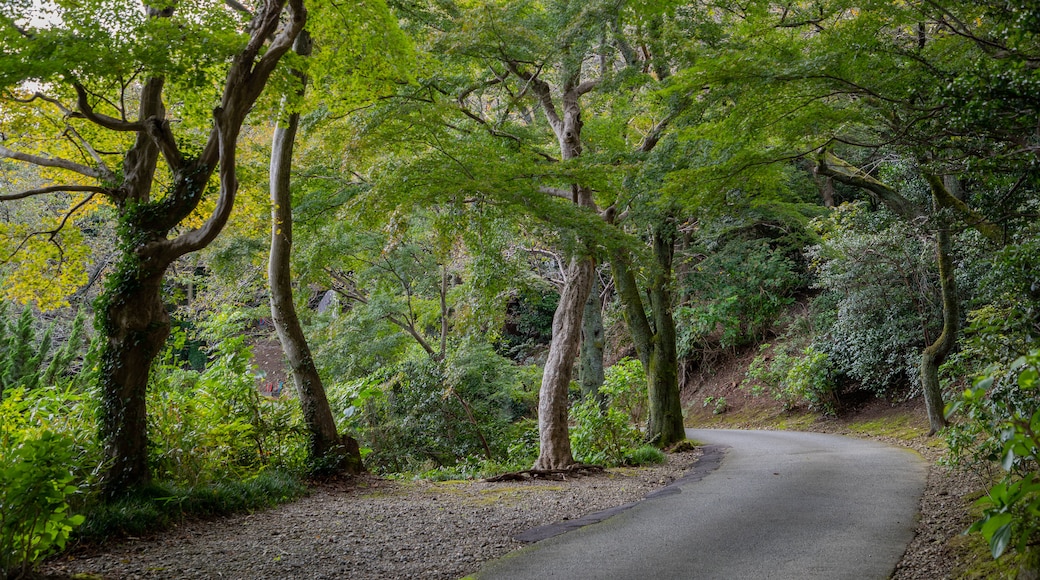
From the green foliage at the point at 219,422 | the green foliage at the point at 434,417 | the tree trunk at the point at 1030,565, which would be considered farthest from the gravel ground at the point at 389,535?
the green foliage at the point at 434,417

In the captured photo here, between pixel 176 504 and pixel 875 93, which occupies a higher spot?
pixel 875 93

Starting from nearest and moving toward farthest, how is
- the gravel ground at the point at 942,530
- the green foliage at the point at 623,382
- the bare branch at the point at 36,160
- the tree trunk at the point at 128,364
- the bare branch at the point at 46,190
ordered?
the gravel ground at the point at 942,530
the bare branch at the point at 46,190
the tree trunk at the point at 128,364
the bare branch at the point at 36,160
the green foliage at the point at 623,382

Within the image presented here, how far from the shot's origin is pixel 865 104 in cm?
740

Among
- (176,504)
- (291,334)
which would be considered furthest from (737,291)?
(176,504)

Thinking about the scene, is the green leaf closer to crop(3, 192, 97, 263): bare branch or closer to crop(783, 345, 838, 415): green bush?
crop(3, 192, 97, 263): bare branch

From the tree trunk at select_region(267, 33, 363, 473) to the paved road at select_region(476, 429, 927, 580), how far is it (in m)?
4.53

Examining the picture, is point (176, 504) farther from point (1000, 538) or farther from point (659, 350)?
point (659, 350)

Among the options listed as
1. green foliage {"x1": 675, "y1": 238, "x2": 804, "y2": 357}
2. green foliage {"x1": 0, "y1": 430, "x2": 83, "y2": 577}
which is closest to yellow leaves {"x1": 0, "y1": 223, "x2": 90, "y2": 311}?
green foliage {"x1": 0, "y1": 430, "x2": 83, "y2": 577}

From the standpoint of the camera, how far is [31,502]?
410 centimetres

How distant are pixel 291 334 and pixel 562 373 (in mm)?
4237

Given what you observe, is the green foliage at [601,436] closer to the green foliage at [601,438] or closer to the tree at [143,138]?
the green foliage at [601,438]

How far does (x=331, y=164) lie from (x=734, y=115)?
7.44m

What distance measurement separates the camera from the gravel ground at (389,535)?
16.3 feet

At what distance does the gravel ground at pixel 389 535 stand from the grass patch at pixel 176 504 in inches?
6.5
